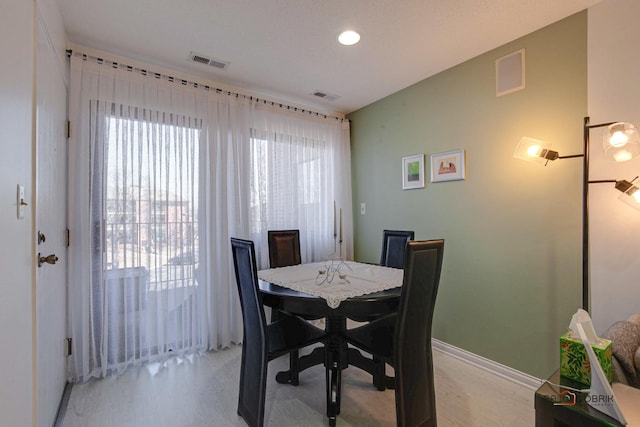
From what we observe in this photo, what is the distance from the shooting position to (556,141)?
204 centimetres

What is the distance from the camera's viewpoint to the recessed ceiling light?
213 cm

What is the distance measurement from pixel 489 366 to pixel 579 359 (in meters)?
1.25

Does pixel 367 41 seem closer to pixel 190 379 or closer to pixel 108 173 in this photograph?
pixel 108 173

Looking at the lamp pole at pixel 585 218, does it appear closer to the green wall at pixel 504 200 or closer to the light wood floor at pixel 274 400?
the green wall at pixel 504 200

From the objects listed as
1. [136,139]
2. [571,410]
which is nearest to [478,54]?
[571,410]

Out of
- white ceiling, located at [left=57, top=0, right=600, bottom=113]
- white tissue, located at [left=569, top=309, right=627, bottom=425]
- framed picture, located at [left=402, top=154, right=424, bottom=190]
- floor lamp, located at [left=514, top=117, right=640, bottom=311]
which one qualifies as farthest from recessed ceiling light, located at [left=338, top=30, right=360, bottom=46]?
white tissue, located at [left=569, top=309, right=627, bottom=425]

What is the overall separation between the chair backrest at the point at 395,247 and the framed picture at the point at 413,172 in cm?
55

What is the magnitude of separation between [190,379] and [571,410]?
226cm

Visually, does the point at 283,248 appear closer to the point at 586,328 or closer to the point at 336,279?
the point at 336,279

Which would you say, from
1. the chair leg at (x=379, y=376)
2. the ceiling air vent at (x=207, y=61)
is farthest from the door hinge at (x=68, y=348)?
the ceiling air vent at (x=207, y=61)

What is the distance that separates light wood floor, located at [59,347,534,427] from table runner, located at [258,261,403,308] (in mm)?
773

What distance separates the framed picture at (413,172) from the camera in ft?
9.53

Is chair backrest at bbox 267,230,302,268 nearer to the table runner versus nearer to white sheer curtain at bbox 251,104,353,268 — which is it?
white sheer curtain at bbox 251,104,353,268

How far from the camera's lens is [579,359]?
1.28 meters
